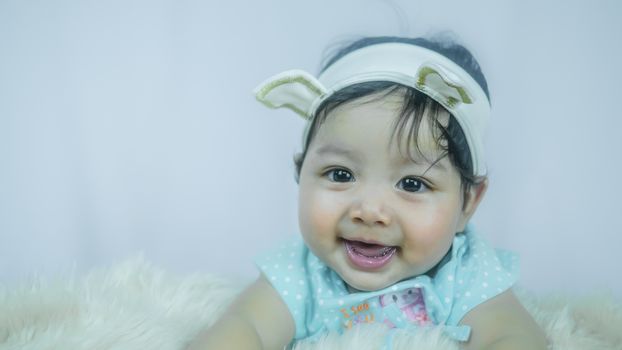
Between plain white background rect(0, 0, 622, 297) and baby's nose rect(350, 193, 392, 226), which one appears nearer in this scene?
baby's nose rect(350, 193, 392, 226)

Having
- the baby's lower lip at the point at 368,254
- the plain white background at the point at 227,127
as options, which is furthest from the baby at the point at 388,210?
the plain white background at the point at 227,127

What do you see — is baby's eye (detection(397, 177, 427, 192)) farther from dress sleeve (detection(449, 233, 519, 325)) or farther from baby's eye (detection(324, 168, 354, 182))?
dress sleeve (detection(449, 233, 519, 325))

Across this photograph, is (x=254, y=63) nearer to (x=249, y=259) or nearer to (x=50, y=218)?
(x=249, y=259)

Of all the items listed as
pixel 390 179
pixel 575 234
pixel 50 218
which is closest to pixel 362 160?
pixel 390 179

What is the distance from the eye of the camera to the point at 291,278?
118 centimetres

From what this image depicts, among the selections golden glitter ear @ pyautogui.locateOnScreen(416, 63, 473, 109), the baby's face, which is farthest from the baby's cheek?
golden glitter ear @ pyautogui.locateOnScreen(416, 63, 473, 109)

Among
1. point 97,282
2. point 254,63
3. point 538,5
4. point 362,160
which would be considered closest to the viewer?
point 362,160

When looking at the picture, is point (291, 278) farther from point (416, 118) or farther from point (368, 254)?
Result: point (416, 118)

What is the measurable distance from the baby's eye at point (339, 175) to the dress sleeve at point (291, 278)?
0.74ft

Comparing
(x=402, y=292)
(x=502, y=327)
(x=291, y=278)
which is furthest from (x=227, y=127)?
(x=502, y=327)

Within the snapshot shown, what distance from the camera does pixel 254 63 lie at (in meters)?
1.82

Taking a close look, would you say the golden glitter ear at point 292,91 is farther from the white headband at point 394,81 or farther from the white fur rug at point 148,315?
the white fur rug at point 148,315

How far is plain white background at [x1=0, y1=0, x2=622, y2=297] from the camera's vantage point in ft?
5.56

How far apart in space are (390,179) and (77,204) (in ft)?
3.54
